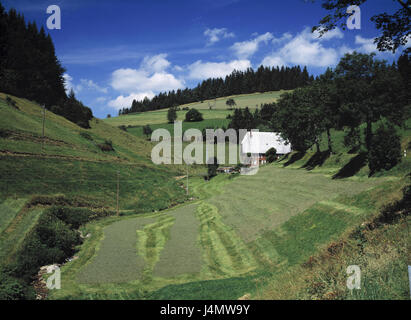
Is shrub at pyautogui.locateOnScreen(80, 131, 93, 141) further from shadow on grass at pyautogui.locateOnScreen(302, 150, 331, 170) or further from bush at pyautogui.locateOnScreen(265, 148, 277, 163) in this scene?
shadow on grass at pyautogui.locateOnScreen(302, 150, 331, 170)

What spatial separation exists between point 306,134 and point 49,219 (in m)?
46.2

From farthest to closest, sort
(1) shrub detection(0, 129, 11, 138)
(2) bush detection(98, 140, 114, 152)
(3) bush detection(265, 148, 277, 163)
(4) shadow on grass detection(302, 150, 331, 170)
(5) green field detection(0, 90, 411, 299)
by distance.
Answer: (3) bush detection(265, 148, 277, 163)
(2) bush detection(98, 140, 114, 152)
(1) shrub detection(0, 129, 11, 138)
(4) shadow on grass detection(302, 150, 331, 170)
(5) green field detection(0, 90, 411, 299)

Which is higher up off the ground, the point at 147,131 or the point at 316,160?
the point at 147,131

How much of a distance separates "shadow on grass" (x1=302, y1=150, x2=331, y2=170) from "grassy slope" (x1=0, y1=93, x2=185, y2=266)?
28.5 metres

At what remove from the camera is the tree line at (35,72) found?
304 feet

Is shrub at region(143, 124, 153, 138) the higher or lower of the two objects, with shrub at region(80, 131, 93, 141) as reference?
higher

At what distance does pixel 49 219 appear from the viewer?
3325 cm

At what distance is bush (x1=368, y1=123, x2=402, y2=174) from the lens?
27.9 m

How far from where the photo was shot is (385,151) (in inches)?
1120

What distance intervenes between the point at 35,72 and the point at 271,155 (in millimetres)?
89306

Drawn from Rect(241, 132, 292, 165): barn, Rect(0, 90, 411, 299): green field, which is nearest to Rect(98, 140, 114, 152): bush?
Rect(0, 90, 411, 299): green field

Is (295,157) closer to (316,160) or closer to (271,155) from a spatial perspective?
(316,160)

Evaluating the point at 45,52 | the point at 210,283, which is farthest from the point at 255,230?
the point at 45,52

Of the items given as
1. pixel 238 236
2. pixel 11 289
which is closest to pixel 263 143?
pixel 238 236
